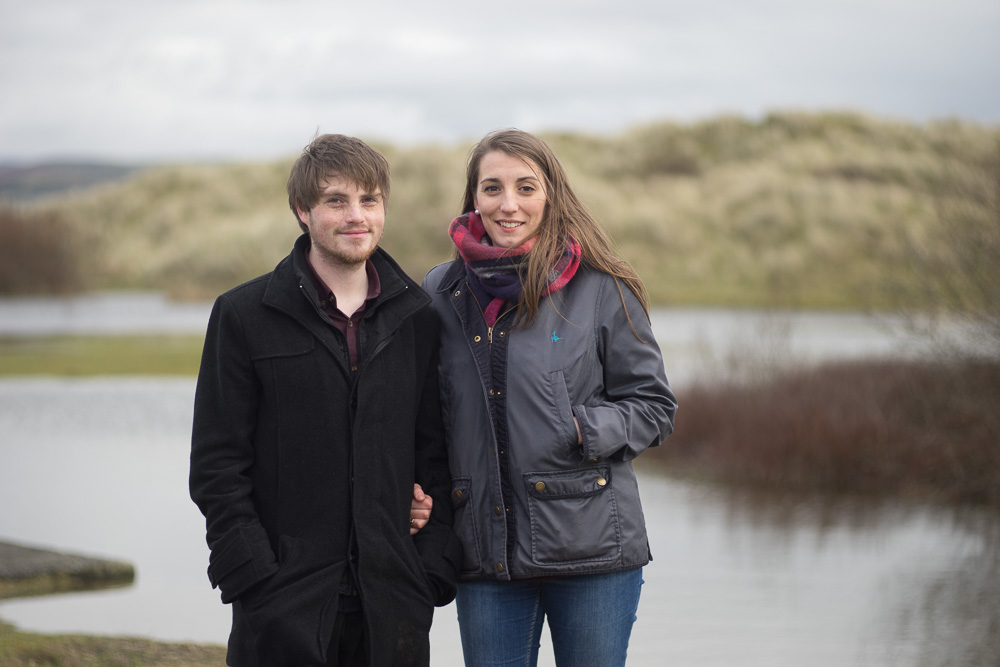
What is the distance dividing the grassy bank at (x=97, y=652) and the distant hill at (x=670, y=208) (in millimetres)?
26574

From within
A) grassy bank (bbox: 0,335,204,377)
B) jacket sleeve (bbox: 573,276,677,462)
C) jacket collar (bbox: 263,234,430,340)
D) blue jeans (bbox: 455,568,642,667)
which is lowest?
grassy bank (bbox: 0,335,204,377)

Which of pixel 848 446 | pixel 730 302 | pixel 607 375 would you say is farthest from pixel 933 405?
pixel 730 302

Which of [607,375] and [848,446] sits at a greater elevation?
[607,375]

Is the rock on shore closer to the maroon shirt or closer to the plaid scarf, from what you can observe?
the maroon shirt

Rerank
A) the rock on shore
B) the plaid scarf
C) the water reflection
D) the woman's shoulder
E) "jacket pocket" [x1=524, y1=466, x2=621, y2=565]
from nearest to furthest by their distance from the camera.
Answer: "jacket pocket" [x1=524, y1=466, x2=621, y2=565] → the plaid scarf → the woman's shoulder → the water reflection → the rock on shore

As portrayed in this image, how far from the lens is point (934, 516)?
9.62 meters

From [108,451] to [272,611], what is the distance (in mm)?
10865

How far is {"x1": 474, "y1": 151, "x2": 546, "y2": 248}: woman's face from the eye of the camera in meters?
3.35

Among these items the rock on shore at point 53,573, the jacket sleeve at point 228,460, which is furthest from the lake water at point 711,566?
the jacket sleeve at point 228,460

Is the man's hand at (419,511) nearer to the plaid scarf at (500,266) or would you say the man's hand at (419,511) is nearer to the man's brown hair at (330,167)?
the plaid scarf at (500,266)

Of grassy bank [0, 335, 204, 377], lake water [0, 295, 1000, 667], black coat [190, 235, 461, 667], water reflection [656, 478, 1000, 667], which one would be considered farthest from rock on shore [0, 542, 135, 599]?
grassy bank [0, 335, 204, 377]

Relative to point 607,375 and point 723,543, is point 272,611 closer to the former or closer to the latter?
point 607,375

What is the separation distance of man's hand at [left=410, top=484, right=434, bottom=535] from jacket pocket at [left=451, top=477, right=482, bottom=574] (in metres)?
0.10

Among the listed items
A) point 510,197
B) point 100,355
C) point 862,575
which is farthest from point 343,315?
point 100,355
